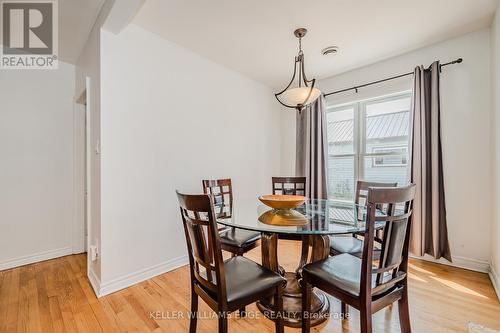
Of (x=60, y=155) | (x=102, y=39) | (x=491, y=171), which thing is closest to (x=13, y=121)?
(x=60, y=155)

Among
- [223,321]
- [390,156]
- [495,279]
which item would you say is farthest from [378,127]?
[223,321]

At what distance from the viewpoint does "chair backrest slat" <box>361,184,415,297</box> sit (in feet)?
3.59

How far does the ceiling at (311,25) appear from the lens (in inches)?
77.3

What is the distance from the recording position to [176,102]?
2.56m

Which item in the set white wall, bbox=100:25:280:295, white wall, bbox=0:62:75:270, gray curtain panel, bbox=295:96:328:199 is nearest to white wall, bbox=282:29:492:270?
gray curtain panel, bbox=295:96:328:199

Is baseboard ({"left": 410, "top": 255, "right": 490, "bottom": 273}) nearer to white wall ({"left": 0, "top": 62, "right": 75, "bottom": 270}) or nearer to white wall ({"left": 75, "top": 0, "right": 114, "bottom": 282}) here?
white wall ({"left": 75, "top": 0, "right": 114, "bottom": 282})

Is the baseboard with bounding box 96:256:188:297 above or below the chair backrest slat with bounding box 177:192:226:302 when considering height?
below

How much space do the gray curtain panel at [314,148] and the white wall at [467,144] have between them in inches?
53.6

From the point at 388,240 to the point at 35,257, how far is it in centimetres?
359

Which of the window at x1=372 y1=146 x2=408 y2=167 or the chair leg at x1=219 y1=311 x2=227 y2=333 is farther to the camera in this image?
the window at x1=372 y1=146 x2=408 y2=167

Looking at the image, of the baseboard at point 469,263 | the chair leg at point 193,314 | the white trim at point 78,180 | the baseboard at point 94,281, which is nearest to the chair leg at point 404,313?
the chair leg at point 193,314

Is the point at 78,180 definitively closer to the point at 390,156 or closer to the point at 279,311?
the point at 279,311

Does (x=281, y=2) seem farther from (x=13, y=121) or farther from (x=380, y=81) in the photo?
(x=13, y=121)

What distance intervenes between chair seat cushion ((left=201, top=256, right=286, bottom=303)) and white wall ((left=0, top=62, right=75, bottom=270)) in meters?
2.60
